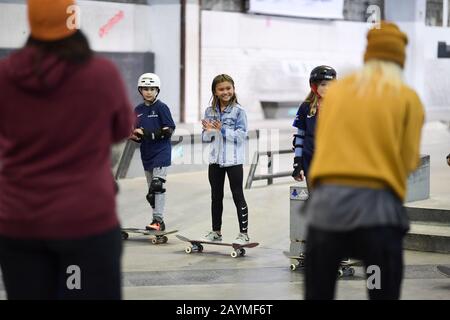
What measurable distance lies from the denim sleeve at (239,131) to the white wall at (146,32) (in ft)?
23.9

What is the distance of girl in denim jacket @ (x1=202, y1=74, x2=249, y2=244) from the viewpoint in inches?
312

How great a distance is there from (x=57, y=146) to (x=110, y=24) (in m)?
12.6

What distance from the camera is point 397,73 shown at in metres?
3.70

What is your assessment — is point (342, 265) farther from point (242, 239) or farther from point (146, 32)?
point (146, 32)

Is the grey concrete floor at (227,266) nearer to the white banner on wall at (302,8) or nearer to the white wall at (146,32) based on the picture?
the white wall at (146,32)

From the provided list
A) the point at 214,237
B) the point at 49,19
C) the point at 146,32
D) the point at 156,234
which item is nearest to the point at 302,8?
the point at 146,32

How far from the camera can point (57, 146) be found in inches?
127

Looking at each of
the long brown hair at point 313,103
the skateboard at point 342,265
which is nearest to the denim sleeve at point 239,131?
the long brown hair at point 313,103

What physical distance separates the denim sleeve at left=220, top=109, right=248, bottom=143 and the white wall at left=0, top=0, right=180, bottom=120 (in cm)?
729

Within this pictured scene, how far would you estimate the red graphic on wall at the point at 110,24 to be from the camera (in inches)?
606

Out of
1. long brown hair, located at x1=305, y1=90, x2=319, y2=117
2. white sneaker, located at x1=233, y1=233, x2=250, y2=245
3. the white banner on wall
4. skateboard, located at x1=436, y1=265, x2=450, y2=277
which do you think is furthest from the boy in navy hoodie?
the white banner on wall

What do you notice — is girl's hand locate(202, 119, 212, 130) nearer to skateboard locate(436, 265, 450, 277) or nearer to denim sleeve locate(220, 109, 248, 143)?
denim sleeve locate(220, 109, 248, 143)
